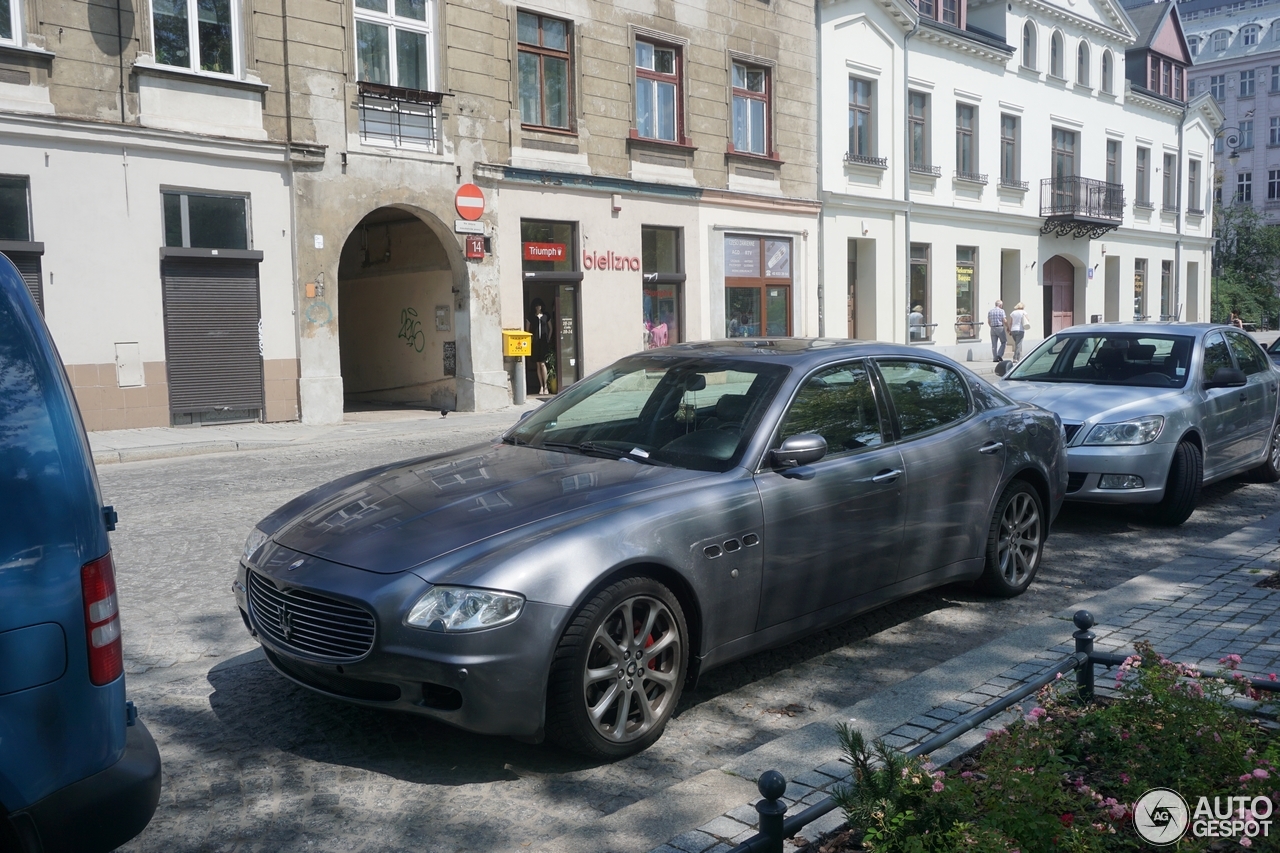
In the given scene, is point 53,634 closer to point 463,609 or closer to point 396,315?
point 463,609

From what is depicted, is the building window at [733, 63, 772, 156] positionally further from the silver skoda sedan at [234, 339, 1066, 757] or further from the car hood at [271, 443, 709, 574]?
the car hood at [271, 443, 709, 574]

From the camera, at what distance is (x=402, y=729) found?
4438 millimetres

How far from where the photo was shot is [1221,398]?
9.10 m

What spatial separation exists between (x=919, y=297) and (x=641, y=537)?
27.9 meters

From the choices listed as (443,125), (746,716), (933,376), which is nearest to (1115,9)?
(443,125)

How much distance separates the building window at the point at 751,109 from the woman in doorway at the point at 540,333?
654 centimetres

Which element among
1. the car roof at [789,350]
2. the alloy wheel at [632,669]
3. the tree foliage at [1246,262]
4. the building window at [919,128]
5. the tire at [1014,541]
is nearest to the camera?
the alloy wheel at [632,669]

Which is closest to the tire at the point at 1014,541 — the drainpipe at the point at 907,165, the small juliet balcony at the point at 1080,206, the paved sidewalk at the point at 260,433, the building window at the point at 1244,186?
the paved sidewalk at the point at 260,433

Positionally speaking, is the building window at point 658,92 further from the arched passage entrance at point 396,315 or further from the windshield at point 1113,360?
the windshield at point 1113,360

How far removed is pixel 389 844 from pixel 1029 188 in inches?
1367

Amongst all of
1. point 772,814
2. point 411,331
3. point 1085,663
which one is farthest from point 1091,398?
point 411,331

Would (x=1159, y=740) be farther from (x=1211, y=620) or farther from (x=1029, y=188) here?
(x=1029, y=188)

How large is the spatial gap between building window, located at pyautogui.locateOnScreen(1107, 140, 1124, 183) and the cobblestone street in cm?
3510

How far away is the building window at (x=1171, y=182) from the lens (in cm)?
4347
